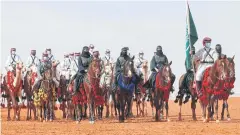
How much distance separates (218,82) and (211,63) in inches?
44.5

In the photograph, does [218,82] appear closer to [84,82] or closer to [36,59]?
[84,82]

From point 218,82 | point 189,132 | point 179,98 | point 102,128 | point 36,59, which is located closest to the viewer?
point 189,132

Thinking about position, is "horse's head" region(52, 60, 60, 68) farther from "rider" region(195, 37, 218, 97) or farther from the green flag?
"rider" region(195, 37, 218, 97)

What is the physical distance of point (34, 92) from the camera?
31828 millimetres

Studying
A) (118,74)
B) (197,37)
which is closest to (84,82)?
(118,74)

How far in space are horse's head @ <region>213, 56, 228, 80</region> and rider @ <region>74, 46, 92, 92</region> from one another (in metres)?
4.84

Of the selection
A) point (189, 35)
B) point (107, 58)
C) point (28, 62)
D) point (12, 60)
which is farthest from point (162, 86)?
point (12, 60)

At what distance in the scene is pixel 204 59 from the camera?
28.3 metres

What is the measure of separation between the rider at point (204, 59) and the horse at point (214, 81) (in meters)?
0.54

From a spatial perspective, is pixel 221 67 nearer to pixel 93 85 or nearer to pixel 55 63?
pixel 93 85

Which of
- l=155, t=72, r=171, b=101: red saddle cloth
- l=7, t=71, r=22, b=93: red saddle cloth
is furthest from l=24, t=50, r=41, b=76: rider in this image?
l=155, t=72, r=171, b=101: red saddle cloth

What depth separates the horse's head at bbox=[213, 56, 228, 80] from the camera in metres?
27.1

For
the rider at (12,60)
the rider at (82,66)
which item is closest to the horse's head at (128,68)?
the rider at (82,66)

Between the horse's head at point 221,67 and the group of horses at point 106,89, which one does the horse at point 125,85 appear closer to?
the group of horses at point 106,89
